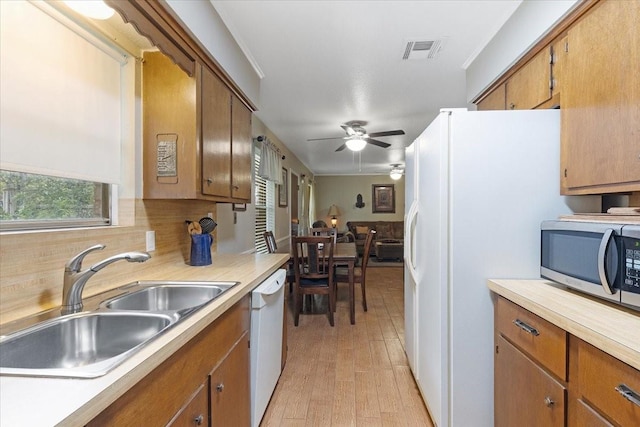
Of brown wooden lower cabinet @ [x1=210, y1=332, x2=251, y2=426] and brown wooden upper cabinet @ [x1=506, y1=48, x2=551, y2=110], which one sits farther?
brown wooden upper cabinet @ [x1=506, y1=48, x2=551, y2=110]

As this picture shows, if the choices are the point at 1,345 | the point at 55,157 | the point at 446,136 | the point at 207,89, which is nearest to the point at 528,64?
the point at 446,136

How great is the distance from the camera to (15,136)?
1132mm

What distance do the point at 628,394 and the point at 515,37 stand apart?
6.34 feet

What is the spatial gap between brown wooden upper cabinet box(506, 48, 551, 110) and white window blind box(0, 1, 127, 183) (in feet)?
7.43

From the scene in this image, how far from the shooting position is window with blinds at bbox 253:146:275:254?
13.7 feet

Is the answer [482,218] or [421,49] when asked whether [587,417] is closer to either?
[482,218]

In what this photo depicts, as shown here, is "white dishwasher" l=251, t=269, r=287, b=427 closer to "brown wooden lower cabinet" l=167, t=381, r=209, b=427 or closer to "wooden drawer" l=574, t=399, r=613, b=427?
"brown wooden lower cabinet" l=167, t=381, r=209, b=427

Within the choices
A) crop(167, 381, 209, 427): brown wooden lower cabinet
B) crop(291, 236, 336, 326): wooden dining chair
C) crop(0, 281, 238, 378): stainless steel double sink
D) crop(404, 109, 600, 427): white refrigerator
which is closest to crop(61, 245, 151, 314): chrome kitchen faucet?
crop(0, 281, 238, 378): stainless steel double sink

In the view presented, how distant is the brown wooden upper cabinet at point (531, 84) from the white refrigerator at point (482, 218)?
0.84 feet

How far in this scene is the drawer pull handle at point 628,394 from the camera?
2.63ft

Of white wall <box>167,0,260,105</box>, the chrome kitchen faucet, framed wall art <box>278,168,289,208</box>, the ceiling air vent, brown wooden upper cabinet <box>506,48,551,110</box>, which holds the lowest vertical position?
the chrome kitchen faucet

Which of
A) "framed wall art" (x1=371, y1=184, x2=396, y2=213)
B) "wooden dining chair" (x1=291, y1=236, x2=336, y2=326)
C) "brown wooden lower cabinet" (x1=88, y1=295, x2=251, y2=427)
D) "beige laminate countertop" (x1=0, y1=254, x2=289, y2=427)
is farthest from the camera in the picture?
"framed wall art" (x1=371, y1=184, x2=396, y2=213)

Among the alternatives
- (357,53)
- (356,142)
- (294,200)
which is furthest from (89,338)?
(294,200)

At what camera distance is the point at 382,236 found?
9258 mm
